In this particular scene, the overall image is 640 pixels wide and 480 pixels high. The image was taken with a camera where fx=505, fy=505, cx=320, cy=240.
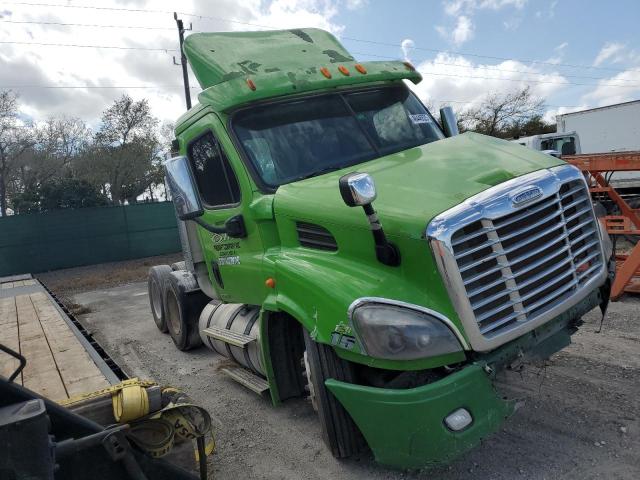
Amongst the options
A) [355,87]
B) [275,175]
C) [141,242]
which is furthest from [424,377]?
[141,242]

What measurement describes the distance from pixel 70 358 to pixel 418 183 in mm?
3553

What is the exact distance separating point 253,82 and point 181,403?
241cm

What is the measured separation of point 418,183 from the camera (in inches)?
120

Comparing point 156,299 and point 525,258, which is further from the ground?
point 525,258

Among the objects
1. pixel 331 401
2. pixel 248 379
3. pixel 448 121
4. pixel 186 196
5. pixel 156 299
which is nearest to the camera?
pixel 331 401

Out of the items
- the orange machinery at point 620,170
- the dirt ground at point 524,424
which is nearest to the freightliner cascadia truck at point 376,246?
the dirt ground at point 524,424

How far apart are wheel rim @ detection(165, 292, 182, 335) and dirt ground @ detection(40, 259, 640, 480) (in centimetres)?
52

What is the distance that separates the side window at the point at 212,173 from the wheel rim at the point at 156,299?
114 inches

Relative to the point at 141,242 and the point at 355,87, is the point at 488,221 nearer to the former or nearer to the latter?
the point at 355,87

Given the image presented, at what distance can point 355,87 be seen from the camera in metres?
4.27

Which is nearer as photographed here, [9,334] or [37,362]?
[37,362]

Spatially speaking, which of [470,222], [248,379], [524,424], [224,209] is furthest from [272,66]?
[524,424]

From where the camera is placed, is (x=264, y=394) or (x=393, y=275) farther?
(x=264, y=394)

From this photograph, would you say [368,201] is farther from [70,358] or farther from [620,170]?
[620,170]
